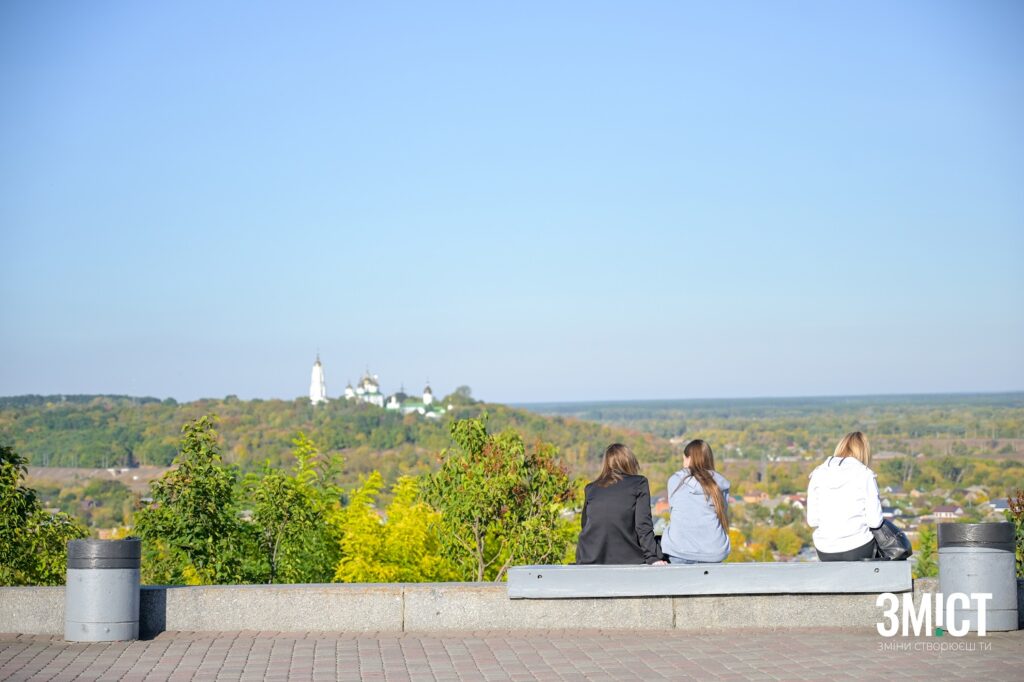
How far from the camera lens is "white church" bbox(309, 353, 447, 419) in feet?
317

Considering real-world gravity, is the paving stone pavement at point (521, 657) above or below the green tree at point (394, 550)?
above

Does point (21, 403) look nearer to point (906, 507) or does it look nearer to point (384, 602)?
point (906, 507)

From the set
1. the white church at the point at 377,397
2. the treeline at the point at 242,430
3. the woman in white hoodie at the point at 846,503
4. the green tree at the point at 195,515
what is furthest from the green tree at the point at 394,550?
the white church at the point at 377,397

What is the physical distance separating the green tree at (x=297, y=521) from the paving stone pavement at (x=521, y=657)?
9.48m

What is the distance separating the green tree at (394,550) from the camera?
69.0ft

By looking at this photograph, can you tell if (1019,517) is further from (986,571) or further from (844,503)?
(844,503)

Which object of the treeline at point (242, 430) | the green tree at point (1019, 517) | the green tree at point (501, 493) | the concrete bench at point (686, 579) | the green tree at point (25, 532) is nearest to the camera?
the concrete bench at point (686, 579)

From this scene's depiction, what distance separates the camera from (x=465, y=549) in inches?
703

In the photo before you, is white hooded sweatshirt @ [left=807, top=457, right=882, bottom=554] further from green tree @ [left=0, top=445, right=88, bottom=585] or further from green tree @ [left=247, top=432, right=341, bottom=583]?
green tree @ [left=247, top=432, right=341, bottom=583]

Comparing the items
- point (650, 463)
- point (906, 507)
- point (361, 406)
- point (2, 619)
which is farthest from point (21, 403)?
point (2, 619)

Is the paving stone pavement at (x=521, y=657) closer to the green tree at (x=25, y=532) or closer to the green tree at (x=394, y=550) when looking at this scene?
the green tree at (x=25, y=532)

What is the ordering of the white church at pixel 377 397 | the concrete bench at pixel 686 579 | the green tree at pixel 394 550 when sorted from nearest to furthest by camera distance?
the concrete bench at pixel 686 579 → the green tree at pixel 394 550 → the white church at pixel 377 397

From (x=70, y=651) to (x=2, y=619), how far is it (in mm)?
988

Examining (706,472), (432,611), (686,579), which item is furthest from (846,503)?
(432,611)
